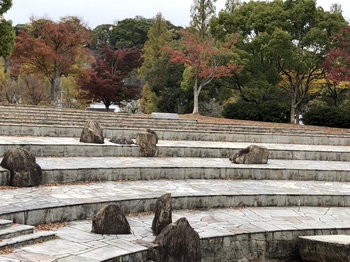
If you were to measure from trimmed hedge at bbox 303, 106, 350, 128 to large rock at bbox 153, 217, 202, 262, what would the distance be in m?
21.5

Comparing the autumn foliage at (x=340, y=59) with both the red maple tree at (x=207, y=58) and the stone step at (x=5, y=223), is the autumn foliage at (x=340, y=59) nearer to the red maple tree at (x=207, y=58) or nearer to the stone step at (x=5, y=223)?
the red maple tree at (x=207, y=58)

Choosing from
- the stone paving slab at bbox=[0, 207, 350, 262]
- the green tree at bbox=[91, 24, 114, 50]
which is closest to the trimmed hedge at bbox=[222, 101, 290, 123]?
the stone paving slab at bbox=[0, 207, 350, 262]

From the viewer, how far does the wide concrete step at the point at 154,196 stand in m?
6.94

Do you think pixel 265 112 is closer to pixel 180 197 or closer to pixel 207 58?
pixel 207 58

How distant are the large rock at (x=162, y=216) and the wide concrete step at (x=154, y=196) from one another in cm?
112

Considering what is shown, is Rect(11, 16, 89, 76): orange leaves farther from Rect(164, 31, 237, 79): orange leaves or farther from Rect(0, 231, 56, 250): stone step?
Rect(0, 231, 56, 250): stone step

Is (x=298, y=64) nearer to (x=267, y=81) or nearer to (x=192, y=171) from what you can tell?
(x=267, y=81)

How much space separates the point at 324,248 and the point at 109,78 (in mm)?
25549

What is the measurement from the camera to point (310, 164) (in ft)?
44.1

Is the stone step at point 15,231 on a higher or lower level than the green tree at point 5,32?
lower

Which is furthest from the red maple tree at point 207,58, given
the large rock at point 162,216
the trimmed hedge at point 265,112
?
the large rock at point 162,216

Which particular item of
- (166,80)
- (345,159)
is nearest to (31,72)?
(166,80)

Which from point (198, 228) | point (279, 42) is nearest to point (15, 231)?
point (198, 228)

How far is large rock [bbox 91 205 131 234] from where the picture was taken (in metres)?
6.47
